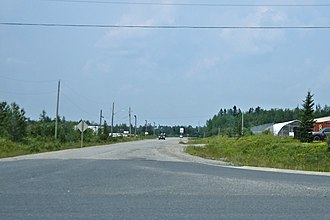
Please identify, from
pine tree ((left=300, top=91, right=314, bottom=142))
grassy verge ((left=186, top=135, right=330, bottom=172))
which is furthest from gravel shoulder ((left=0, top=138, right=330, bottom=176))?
pine tree ((left=300, top=91, right=314, bottom=142))

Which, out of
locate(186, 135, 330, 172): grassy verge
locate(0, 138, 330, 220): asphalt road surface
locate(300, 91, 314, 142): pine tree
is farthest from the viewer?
locate(300, 91, 314, 142): pine tree

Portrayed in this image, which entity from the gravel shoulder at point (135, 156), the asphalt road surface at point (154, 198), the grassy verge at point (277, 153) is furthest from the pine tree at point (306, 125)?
the asphalt road surface at point (154, 198)

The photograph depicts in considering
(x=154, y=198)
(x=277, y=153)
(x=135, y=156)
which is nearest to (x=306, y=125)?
(x=277, y=153)

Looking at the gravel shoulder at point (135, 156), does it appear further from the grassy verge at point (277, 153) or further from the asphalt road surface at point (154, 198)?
the asphalt road surface at point (154, 198)

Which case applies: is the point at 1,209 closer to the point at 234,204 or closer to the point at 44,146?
the point at 234,204

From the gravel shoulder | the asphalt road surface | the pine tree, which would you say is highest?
the pine tree

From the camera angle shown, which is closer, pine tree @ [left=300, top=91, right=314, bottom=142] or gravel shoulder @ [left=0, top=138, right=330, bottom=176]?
gravel shoulder @ [left=0, top=138, right=330, bottom=176]

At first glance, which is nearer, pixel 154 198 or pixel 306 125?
pixel 154 198

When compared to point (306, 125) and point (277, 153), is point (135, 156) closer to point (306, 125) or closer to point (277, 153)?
point (277, 153)

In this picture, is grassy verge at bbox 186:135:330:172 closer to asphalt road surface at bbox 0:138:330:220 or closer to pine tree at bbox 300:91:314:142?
pine tree at bbox 300:91:314:142

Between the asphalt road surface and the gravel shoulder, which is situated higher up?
the gravel shoulder

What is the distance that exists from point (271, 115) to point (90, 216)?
174578 mm

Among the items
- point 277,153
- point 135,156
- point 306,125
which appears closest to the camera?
point 135,156

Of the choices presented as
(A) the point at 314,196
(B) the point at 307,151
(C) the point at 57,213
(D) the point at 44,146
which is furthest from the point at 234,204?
(D) the point at 44,146
